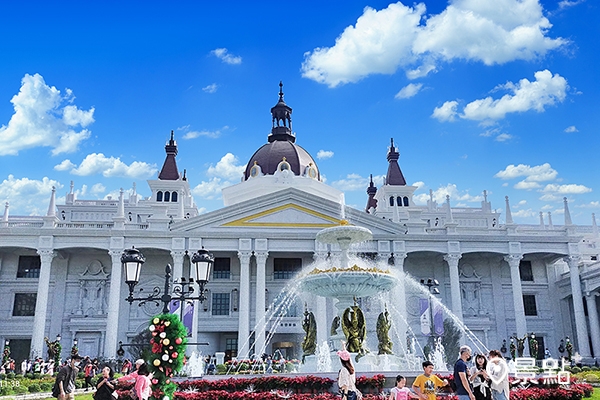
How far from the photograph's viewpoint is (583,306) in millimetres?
43156

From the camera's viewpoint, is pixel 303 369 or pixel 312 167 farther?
pixel 312 167

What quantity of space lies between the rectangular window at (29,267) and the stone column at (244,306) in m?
16.2

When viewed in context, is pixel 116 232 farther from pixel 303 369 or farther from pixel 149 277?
pixel 303 369

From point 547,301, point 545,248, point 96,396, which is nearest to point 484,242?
point 545,248

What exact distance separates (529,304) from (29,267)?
4028cm

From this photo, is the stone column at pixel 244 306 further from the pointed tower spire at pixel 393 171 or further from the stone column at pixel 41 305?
the pointed tower spire at pixel 393 171

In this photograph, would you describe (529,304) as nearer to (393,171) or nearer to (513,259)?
(513,259)

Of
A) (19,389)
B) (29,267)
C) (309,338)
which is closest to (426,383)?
(309,338)

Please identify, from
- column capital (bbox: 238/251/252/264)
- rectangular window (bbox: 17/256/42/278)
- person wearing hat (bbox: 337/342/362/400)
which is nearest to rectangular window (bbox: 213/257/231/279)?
column capital (bbox: 238/251/252/264)

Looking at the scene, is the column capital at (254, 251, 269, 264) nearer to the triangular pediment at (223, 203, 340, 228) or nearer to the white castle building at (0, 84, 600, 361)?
the white castle building at (0, 84, 600, 361)

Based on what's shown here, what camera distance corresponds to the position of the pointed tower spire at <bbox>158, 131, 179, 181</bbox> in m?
61.2

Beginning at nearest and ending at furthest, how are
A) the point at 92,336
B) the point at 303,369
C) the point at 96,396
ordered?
the point at 96,396 < the point at 303,369 < the point at 92,336

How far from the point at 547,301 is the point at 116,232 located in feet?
114

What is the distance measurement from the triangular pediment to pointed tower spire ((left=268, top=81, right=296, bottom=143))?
2220cm
